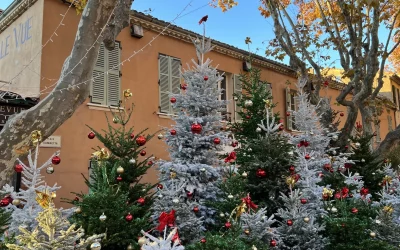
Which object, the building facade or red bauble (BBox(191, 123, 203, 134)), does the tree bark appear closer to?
red bauble (BBox(191, 123, 203, 134))

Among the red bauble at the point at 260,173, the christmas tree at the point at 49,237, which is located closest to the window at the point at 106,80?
the red bauble at the point at 260,173

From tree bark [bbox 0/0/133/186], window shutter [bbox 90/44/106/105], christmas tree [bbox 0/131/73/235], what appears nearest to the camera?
christmas tree [bbox 0/131/73/235]

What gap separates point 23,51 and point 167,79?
153 inches

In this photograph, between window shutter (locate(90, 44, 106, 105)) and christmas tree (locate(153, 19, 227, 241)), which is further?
window shutter (locate(90, 44, 106, 105))

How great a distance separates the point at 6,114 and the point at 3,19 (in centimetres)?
405

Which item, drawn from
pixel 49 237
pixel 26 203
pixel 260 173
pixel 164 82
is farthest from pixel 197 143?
pixel 164 82

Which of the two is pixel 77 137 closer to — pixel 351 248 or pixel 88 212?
pixel 88 212

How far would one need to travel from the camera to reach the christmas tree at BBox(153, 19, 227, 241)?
196 inches

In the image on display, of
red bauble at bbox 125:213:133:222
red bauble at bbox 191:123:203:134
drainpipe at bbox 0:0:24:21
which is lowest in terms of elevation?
red bauble at bbox 125:213:133:222

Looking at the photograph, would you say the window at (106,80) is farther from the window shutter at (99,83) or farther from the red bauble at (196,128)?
the red bauble at (196,128)

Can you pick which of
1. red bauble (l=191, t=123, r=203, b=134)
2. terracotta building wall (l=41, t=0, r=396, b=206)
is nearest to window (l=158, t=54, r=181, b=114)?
terracotta building wall (l=41, t=0, r=396, b=206)

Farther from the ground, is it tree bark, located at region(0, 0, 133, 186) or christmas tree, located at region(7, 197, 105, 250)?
tree bark, located at region(0, 0, 133, 186)

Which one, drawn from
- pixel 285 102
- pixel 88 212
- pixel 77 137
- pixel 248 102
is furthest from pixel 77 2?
pixel 285 102

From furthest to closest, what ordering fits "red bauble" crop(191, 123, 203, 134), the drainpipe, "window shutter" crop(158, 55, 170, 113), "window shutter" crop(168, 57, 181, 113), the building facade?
"window shutter" crop(168, 57, 181, 113), "window shutter" crop(158, 55, 170, 113), the drainpipe, the building facade, "red bauble" crop(191, 123, 203, 134)
